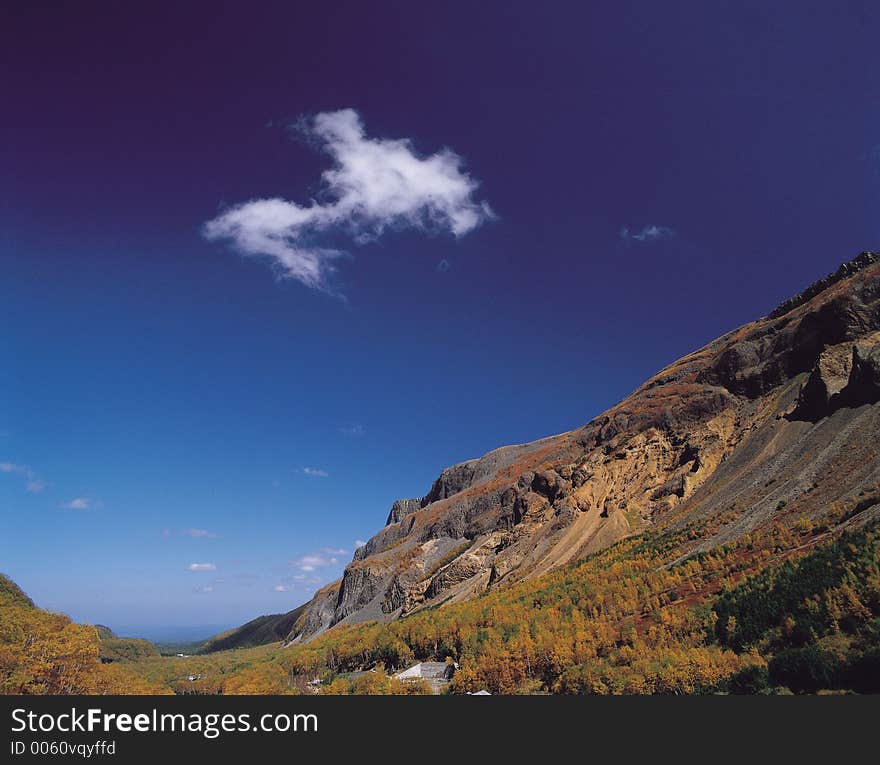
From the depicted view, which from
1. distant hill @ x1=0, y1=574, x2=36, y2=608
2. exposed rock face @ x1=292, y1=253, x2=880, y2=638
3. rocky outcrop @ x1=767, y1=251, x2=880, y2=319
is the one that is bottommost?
distant hill @ x1=0, y1=574, x2=36, y2=608

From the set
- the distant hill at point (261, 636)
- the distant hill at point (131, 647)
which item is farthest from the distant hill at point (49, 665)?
the distant hill at point (261, 636)

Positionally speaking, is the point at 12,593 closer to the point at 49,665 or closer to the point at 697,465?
the point at 49,665

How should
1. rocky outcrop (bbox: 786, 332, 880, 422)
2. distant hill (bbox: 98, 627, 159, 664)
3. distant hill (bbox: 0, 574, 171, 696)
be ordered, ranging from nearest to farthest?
distant hill (bbox: 0, 574, 171, 696) < rocky outcrop (bbox: 786, 332, 880, 422) < distant hill (bbox: 98, 627, 159, 664)

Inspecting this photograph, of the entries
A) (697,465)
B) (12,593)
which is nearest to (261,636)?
(12,593)

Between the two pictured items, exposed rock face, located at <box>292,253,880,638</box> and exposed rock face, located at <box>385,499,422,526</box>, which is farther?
exposed rock face, located at <box>385,499,422,526</box>

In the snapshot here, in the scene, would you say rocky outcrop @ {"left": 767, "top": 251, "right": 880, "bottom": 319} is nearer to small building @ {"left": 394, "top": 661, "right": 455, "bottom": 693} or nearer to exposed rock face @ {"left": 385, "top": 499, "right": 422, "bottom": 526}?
small building @ {"left": 394, "top": 661, "right": 455, "bottom": 693}

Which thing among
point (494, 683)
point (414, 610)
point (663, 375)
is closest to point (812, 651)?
point (494, 683)

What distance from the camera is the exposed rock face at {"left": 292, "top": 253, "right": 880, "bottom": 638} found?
152ft

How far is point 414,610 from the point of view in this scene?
7956 centimetres

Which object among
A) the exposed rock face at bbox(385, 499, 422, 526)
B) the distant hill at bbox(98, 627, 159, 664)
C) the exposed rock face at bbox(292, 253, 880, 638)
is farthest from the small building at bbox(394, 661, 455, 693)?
the exposed rock face at bbox(385, 499, 422, 526)

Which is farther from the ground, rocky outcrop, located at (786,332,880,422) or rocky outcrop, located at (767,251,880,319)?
rocky outcrop, located at (767,251,880,319)

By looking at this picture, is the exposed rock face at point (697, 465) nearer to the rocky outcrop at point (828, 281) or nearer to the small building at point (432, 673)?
the rocky outcrop at point (828, 281)

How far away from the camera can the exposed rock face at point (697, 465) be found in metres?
46.2

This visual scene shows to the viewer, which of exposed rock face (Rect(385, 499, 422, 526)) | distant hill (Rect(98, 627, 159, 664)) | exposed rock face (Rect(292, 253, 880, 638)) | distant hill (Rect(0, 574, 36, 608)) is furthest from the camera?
exposed rock face (Rect(385, 499, 422, 526))
